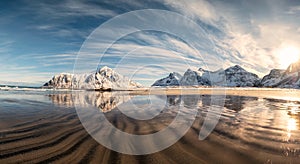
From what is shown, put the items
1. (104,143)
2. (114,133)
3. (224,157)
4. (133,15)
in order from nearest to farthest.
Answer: (224,157), (104,143), (114,133), (133,15)

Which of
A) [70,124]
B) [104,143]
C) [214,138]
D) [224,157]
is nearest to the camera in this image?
[224,157]

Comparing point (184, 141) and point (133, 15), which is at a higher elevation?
point (133, 15)

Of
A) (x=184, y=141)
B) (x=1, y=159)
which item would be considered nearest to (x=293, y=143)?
(x=184, y=141)

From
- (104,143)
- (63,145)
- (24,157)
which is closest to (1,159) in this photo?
(24,157)

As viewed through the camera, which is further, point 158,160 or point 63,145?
point 63,145

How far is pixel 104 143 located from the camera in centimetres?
496

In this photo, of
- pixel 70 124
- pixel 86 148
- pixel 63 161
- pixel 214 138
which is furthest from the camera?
pixel 70 124

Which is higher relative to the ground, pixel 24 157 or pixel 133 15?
pixel 133 15

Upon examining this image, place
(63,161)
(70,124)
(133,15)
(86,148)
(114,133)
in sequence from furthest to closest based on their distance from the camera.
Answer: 1. (133,15)
2. (70,124)
3. (114,133)
4. (86,148)
5. (63,161)

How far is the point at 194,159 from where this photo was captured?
3.97 metres

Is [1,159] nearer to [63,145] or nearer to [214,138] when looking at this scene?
[63,145]

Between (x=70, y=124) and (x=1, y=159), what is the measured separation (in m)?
3.43

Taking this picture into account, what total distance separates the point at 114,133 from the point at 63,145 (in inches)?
65.6

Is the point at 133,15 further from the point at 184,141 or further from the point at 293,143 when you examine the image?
the point at 293,143
